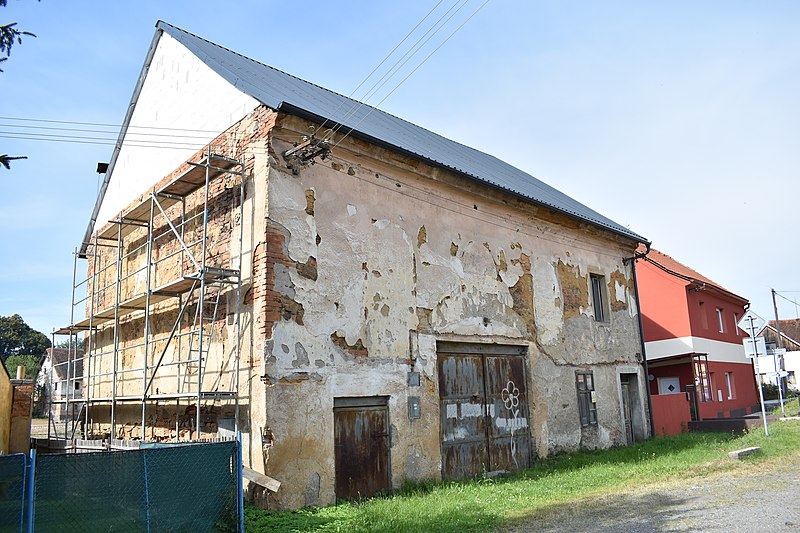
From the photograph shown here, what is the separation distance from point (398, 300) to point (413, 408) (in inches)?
70.4

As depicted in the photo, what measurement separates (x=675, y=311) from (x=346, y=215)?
18.1 metres

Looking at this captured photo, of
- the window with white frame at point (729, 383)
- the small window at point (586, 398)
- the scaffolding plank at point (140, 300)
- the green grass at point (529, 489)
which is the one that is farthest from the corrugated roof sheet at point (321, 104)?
the window with white frame at point (729, 383)

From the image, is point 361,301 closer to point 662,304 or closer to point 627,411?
point 627,411

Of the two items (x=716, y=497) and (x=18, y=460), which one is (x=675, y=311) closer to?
(x=716, y=497)

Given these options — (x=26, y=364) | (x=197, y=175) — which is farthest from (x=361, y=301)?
(x=26, y=364)

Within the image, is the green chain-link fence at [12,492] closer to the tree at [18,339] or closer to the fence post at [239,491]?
the fence post at [239,491]

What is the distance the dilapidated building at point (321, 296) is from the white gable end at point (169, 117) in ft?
0.19

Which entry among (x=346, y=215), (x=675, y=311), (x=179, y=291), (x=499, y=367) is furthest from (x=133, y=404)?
(x=675, y=311)

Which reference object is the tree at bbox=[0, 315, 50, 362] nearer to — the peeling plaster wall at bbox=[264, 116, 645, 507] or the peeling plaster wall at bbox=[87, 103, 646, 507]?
the peeling plaster wall at bbox=[87, 103, 646, 507]

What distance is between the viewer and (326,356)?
9383 millimetres

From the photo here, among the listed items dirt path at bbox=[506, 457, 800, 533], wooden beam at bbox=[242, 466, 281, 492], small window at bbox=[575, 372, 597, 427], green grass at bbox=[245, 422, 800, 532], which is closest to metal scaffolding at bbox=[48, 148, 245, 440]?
wooden beam at bbox=[242, 466, 281, 492]

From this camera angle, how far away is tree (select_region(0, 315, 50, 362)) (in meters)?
59.3

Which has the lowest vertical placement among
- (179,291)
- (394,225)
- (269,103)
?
(179,291)

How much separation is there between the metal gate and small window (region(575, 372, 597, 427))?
210 centimetres
